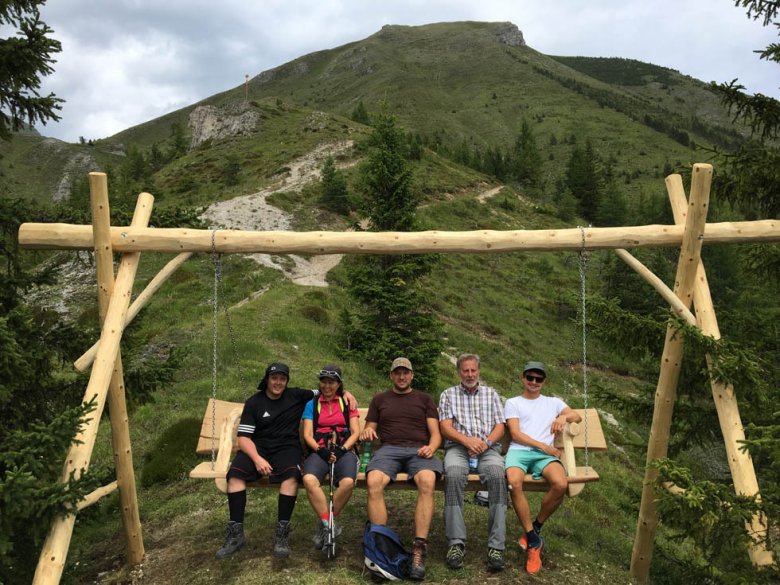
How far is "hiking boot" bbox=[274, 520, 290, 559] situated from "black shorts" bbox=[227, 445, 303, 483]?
44 centimetres

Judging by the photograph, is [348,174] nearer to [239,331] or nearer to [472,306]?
[472,306]

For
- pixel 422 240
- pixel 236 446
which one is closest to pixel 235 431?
pixel 236 446

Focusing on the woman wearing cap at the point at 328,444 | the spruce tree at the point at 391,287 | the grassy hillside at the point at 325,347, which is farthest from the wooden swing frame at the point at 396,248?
the spruce tree at the point at 391,287

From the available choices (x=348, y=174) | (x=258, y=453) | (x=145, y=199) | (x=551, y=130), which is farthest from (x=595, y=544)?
(x=551, y=130)

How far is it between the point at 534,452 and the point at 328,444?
217 centimetres

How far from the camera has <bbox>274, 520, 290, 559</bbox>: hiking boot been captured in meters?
5.55

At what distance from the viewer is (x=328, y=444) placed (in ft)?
19.3

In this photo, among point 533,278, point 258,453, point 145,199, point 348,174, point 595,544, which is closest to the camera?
point 258,453

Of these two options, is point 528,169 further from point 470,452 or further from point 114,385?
point 114,385

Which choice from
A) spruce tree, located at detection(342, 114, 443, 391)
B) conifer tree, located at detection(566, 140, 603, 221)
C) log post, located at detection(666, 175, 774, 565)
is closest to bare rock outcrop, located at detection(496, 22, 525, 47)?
conifer tree, located at detection(566, 140, 603, 221)

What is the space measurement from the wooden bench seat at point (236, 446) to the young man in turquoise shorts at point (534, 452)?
0.34 feet

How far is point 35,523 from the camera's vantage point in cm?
425

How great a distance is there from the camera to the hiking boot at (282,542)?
5.55 metres

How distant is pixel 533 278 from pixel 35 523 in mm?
30894
